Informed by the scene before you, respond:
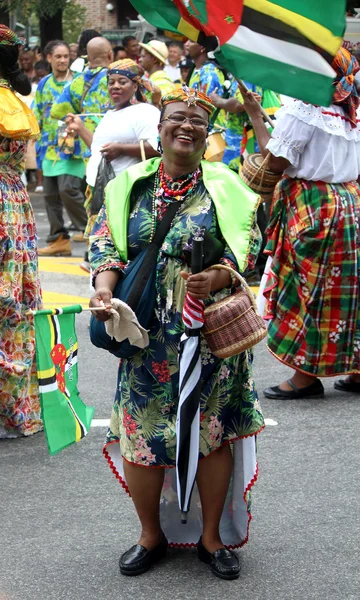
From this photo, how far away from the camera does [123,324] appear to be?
3.96 m

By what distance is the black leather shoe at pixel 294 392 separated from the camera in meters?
6.64

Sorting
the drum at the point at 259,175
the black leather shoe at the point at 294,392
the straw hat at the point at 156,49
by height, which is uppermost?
the drum at the point at 259,175

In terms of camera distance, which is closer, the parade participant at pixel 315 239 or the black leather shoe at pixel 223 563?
the black leather shoe at pixel 223 563

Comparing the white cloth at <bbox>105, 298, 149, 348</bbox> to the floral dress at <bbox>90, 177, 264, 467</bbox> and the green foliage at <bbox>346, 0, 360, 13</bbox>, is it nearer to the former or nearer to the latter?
the floral dress at <bbox>90, 177, 264, 467</bbox>

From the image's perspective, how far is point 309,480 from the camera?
17.4 ft

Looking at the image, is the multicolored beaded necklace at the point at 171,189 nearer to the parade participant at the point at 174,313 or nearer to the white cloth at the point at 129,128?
the parade participant at the point at 174,313

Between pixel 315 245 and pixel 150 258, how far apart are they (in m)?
2.47

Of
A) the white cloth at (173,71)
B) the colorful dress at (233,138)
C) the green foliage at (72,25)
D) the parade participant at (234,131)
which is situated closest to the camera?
the parade participant at (234,131)

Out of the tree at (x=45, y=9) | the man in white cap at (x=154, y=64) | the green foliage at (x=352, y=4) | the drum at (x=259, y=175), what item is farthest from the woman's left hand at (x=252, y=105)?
the green foliage at (x=352, y=4)

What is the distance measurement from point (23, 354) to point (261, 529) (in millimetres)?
1904

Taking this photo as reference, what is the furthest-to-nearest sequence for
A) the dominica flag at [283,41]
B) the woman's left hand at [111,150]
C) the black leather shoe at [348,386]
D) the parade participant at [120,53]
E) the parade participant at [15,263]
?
the parade participant at [120,53] → the woman's left hand at [111,150] → the black leather shoe at [348,386] → the parade participant at [15,263] → the dominica flag at [283,41]

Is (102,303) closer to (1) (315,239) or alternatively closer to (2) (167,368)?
(2) (167,368)

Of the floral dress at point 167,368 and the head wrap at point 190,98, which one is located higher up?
the head wrap at point 190,98

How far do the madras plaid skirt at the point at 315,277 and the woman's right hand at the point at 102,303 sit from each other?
2627mm
